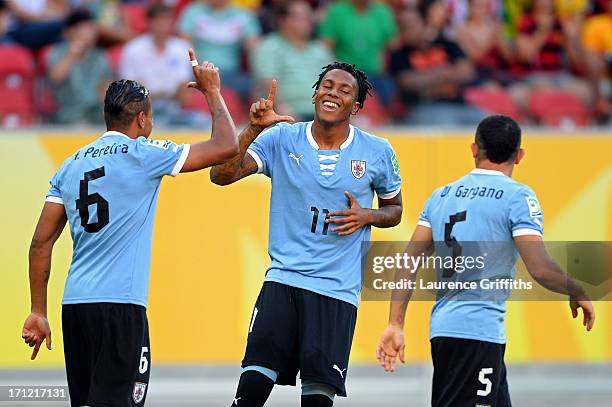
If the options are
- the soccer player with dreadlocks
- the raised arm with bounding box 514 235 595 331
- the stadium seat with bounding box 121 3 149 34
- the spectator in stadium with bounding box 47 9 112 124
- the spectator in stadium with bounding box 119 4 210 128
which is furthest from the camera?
the stadium seat with bounding box 121 3 149 34

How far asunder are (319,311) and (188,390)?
3787 mm

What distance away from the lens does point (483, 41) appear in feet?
46.8

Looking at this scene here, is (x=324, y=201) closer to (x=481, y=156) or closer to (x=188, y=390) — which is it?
(x=481, y=156)

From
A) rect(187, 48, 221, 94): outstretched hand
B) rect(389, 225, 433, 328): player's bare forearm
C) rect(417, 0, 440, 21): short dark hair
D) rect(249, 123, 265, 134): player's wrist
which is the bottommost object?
rect(389, 225, 433, 328): player's bare forearm

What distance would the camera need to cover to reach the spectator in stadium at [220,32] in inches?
511

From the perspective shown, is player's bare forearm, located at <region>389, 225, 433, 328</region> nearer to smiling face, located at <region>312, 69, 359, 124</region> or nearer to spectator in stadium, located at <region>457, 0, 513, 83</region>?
smiling face, located at <region>312, 69, 359, 124</region>

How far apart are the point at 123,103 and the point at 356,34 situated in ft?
23.1

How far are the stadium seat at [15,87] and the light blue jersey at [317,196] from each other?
5532 mm

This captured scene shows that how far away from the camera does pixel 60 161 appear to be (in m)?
10.5

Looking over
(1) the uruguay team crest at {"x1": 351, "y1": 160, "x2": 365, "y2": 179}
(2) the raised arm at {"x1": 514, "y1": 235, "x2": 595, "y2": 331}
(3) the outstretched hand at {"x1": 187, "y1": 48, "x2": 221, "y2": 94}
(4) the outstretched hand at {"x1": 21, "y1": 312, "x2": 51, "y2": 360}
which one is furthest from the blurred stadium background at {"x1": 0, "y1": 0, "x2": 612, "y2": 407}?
(3) the outstretched hand at {"x1": 187, "y1": 48, "x2": 221, "y2": 94}

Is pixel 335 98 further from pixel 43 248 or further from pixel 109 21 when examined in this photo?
pixel 109 21

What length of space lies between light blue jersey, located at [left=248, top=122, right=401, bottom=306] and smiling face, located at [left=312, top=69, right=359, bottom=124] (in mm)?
207

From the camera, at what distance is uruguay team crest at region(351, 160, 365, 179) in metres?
7.04

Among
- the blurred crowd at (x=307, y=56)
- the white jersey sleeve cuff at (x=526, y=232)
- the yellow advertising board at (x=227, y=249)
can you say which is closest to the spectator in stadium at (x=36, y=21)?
the blurred crowd at (x=307, y=56)
